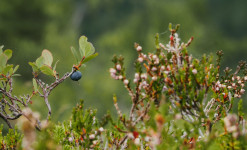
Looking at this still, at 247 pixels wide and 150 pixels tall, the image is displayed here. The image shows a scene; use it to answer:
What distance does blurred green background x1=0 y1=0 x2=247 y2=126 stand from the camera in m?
18.5

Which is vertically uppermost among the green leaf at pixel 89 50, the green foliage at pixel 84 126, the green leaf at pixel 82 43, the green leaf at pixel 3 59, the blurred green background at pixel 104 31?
the blurred green background at pixel 104 31

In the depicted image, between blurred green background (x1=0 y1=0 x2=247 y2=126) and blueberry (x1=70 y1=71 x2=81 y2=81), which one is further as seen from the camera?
blurred green background (x1=0 y1=0 x2=247 y2=126)

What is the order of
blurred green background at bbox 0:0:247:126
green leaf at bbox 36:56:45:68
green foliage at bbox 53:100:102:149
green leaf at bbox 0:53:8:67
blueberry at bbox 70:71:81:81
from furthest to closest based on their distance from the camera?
blurred green background at bbox 0:0:247:126, blueberry at bbox 70:71:81:81, green leaf at bbox 36:56:45:68, green leaf at bbox 0:53:8:67, green foliage at bbox 53:100:102:149

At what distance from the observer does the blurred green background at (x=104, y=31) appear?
18453 mm

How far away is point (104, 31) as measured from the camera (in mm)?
28391

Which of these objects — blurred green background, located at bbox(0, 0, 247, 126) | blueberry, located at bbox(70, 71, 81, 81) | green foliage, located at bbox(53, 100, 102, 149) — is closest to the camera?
green foliage, located at bbox(53, 100, 102, 149)

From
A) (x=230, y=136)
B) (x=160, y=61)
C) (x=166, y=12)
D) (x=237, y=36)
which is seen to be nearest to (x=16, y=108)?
(x=160, y=61)

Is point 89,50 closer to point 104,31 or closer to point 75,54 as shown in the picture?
point 75,54

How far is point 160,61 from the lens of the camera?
4.73 feet

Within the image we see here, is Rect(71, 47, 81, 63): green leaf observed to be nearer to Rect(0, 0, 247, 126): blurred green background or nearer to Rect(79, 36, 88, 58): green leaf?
Rect(79, 36, 88, 58): green leaf

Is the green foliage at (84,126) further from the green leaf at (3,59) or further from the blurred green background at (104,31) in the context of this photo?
the blurred green background at (104,31)

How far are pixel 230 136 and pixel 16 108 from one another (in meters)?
1.14

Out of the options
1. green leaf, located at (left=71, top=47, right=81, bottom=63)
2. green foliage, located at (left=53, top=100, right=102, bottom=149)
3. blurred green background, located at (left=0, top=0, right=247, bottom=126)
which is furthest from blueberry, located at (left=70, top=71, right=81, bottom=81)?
blurred green background, located at (left=0, top=0, right=247, bottom=126)

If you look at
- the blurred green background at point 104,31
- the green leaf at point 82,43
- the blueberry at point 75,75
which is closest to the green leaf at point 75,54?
the green leaf at point 82,43
